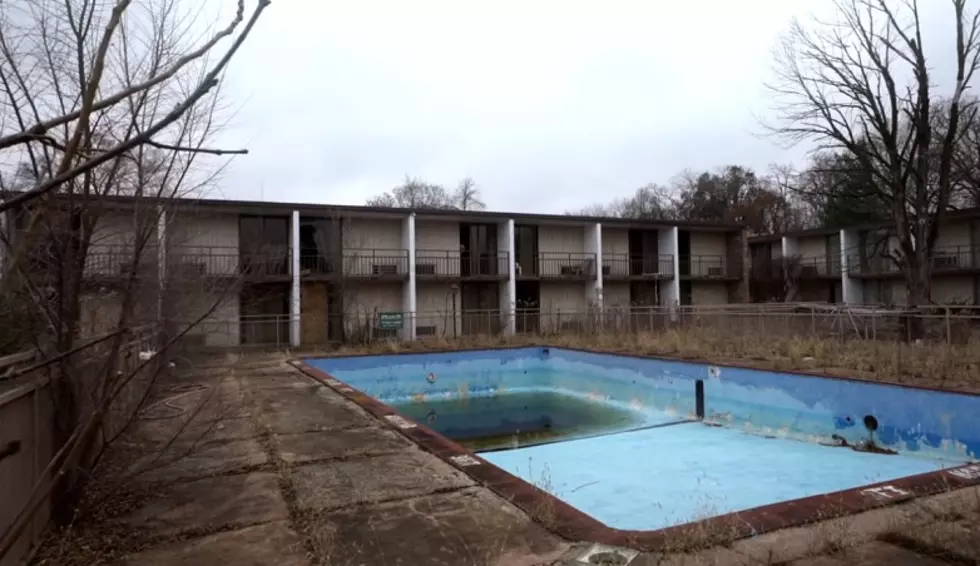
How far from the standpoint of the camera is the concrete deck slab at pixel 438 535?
139 inches

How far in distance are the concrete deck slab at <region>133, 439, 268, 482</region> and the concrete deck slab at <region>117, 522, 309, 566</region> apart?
134cm

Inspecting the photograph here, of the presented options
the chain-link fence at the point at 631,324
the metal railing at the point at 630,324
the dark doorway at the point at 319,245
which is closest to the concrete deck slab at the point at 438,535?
the chain-link fence at the point at 631,324

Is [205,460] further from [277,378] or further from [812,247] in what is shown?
[812,247]

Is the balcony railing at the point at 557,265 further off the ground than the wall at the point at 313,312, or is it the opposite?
the balcony railing at the point at 557,265

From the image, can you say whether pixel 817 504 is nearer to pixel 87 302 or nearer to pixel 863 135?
pixel 87 302

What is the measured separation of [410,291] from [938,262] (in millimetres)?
23747

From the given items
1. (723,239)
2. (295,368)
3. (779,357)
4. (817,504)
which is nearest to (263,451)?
(817,504)

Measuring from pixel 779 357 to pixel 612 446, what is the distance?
5841mm

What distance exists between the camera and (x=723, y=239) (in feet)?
103

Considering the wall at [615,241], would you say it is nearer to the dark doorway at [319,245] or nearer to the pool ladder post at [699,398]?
the dark doorway at [319,245]

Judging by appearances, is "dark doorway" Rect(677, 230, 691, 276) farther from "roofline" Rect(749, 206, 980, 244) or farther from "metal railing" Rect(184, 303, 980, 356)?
"metal railing" Rect(184, 303, 980, 356)

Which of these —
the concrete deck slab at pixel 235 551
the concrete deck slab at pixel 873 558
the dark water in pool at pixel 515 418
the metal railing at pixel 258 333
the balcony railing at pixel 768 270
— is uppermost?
the balcony railing at pixel 768 270

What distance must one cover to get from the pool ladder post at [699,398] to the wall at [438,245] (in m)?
13.9

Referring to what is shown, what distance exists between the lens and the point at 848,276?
30.2 m
